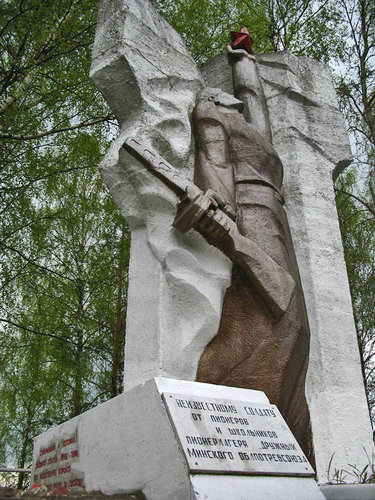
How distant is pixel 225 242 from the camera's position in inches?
125

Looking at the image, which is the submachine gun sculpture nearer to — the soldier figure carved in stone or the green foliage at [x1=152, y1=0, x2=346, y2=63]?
the soldier figure carved in stone

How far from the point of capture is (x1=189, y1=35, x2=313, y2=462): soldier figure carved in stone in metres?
2.98

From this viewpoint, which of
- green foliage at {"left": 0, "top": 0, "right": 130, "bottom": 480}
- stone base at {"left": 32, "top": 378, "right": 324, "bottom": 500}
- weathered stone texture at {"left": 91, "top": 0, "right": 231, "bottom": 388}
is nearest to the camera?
stone base at {"left": 32, "top": 378, "right": 324, "bottom": 500}

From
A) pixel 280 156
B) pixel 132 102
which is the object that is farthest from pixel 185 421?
pixel 280 156

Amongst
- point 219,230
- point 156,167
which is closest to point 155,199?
point 156,167

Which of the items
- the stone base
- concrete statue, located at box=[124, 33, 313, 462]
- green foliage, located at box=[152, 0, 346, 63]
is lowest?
the stone base

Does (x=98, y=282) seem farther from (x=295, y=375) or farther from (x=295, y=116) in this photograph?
(x=295, y=375)

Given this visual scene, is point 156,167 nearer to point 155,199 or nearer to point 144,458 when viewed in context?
point 155,199

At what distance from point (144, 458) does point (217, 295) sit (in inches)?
57.3

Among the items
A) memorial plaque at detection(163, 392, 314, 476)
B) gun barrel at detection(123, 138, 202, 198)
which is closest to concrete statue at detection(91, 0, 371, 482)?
gun barrel at detection(123, 138, 202, 198)

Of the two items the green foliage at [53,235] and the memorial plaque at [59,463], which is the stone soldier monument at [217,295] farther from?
the green foliage at [53,235]

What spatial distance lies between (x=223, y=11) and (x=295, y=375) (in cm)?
679

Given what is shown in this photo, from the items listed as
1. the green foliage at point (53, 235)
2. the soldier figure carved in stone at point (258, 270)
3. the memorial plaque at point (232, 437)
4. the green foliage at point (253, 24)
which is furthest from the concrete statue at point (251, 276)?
the green foliage at point (253, 24)

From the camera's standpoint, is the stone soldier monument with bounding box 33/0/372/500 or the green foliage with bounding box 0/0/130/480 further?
the green foliage with bounding box 0/0/130/480
